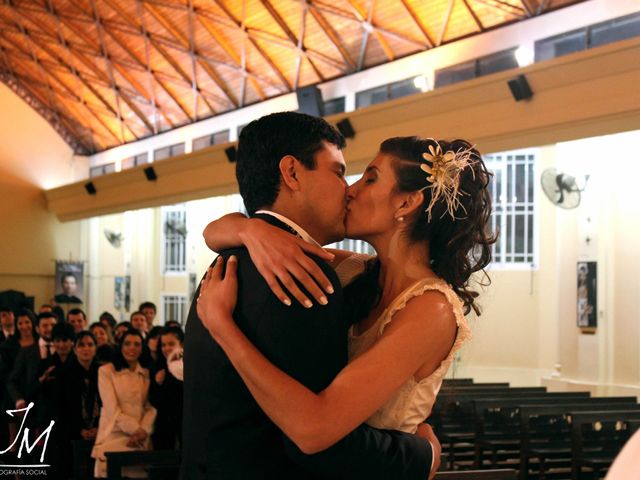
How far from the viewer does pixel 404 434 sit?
226 cm

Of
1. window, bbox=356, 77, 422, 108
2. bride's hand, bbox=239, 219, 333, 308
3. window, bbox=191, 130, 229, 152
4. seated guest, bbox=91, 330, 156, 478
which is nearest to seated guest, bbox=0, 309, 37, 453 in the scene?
seated guest, bbox=91, 330, 156, 478

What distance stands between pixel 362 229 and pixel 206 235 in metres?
0.48

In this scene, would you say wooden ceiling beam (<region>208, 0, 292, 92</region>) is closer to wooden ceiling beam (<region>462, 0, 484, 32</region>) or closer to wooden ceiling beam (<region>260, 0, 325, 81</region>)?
wooden ceiling beam (<region>260, 0, 325, 81</region>)

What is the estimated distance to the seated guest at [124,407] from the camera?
23.7 ft

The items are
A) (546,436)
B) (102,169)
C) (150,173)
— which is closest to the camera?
(546,436)

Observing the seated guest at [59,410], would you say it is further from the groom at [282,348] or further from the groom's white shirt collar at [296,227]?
the groom's white shirt collar at [296,227]

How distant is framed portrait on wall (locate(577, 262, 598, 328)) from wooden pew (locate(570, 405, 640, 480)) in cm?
588

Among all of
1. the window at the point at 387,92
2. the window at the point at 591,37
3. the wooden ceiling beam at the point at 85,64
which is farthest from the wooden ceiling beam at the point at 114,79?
the window at the point at 591,37

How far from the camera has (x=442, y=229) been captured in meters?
2.59

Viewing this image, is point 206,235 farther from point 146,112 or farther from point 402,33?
point 146,112

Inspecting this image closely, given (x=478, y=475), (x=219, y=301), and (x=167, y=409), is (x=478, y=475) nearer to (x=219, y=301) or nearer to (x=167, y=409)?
(x=219, y=301)

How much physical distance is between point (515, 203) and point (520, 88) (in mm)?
8814

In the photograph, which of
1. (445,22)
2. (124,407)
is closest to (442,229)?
(124,407)

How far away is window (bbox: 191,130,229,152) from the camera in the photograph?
906 inches
